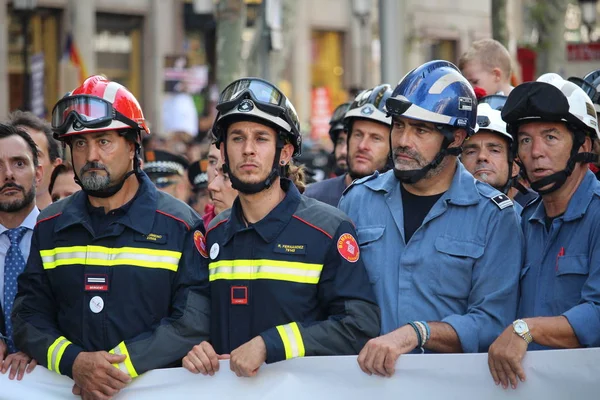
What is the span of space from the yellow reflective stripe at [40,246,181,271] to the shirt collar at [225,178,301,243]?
11.8 inches

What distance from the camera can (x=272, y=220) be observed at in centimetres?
491

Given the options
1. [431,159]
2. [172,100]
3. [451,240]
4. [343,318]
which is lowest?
[343,318]

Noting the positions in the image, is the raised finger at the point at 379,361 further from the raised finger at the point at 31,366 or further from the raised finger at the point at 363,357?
the raised finger at the point at 31,366

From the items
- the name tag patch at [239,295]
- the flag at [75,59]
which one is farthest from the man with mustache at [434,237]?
the flag at [75,59]

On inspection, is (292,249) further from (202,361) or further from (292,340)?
(202,361)

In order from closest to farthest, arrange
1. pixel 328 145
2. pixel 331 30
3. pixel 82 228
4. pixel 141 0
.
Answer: pixel 82 228 → pixel 328 145 → pixel 141 0 → pixel 331 30

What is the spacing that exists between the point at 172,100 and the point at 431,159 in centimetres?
1740

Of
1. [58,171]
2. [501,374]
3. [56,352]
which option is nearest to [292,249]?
[501,374]

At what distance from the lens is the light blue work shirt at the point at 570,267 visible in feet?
14.8

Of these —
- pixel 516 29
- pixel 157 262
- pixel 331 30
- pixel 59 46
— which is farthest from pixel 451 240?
pixel 516 29

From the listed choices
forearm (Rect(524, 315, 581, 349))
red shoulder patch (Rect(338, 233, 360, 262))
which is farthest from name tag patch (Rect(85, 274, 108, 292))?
forearm (Rect(524, 315, 581, 349))

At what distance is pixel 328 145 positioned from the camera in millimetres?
25625

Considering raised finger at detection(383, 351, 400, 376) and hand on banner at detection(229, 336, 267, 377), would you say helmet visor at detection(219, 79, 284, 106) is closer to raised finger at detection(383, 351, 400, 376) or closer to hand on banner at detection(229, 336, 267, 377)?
hand on banner at detection(229, 336, 267, 377)

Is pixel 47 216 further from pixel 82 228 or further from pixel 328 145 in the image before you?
pixel 328 145
